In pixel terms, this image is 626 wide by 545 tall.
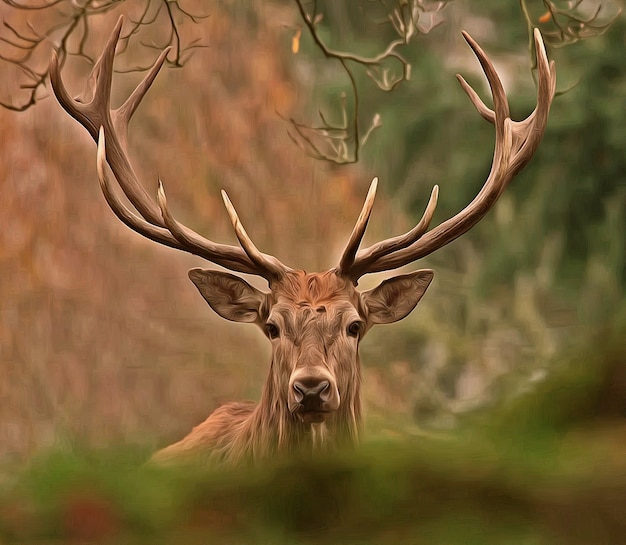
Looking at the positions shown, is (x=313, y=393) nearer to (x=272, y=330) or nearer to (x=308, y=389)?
(x=308, y=389)

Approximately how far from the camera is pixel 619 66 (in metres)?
6.07

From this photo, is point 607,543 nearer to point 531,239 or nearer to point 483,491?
point 483,491

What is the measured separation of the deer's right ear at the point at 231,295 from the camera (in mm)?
3618

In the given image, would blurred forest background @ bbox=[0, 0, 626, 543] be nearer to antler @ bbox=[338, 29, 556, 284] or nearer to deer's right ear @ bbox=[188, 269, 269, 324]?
deer's right ear @ bbox=[188, 269, 269, 324]

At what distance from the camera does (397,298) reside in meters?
3.68

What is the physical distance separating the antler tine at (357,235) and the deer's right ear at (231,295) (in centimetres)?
30

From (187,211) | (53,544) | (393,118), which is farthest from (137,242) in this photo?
(53,544)

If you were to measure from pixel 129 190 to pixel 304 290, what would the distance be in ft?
2.48

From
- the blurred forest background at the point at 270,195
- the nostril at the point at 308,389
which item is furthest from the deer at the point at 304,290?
the blurred forest background at the point at 270,195

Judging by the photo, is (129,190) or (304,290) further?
(129,190)

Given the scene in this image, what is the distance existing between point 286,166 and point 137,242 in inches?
40.2

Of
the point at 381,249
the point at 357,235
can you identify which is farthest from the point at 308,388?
the point at 381,249

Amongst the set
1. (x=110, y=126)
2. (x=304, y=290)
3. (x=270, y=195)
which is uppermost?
(x=270, y=195)

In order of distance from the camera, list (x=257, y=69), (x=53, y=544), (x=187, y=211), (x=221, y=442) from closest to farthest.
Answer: (x=53, y=544), (x=221, y=442), (x=187, y=211), (x=257, y=69)
